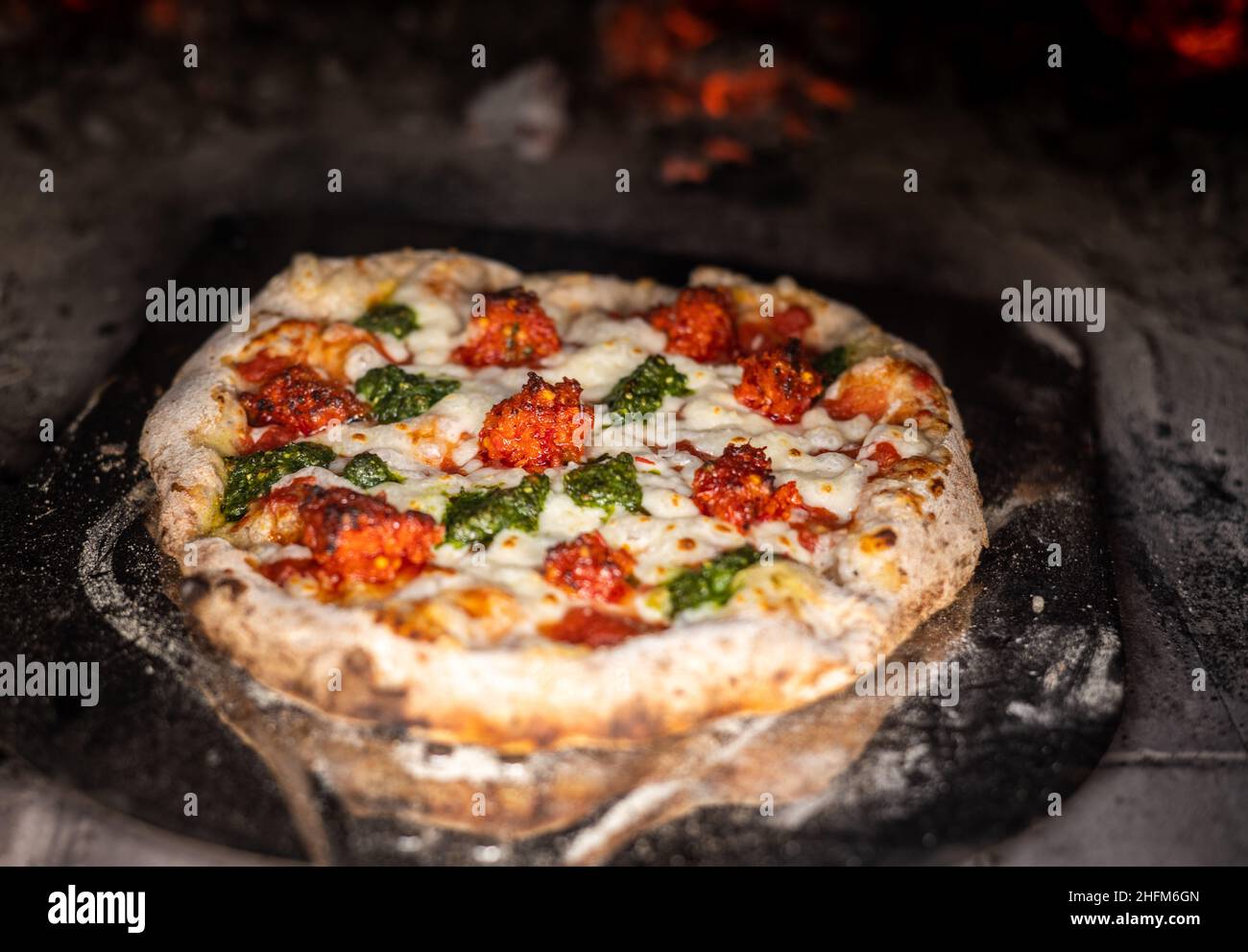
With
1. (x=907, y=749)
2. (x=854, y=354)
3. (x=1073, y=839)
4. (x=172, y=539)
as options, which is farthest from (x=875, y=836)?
(x=172, y=539)

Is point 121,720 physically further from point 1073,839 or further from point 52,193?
point 52,193

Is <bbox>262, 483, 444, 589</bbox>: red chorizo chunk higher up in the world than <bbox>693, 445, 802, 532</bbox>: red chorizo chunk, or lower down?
lower down

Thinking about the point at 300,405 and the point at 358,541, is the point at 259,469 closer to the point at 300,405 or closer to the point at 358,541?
the point at 300,405

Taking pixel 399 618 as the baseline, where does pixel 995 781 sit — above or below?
below

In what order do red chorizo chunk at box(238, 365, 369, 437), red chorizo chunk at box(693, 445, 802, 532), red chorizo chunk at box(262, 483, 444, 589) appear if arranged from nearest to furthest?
red chorizo chunk at box(262, 483, 444, 589)
red chorizo chunk at box(693, 445, 802, 532)
red chorizo chunk at box(238, 365, 369, 437)

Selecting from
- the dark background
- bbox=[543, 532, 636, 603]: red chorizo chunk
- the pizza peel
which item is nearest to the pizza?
bbox=[543, 532, 636, 603]: red chorizo chunk

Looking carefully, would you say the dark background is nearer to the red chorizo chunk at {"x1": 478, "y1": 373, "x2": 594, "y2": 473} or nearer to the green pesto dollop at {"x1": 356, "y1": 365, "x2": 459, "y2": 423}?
the green pesto dollop at {"x1": 356, "y1": 365, "x2": 459, "y2": 423}

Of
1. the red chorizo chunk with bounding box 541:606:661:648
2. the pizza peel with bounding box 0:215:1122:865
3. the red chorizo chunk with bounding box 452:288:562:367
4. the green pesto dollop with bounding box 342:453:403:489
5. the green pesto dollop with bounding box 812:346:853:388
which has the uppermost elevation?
the red chorizo chunk with bounding box 452:288:562:367
